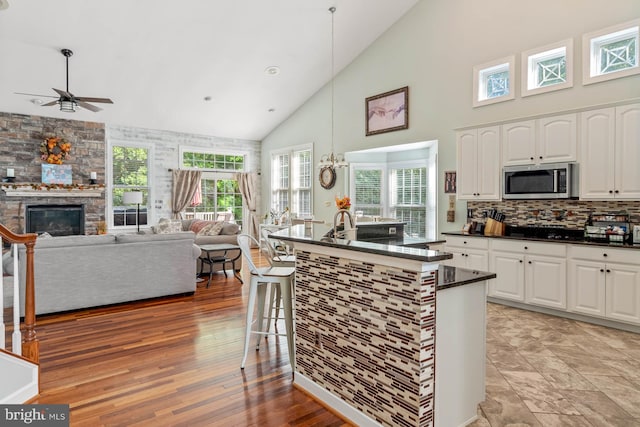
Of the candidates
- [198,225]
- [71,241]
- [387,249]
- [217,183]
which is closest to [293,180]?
[217,183]

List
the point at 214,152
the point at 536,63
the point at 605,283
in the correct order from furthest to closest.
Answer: the point at 214,152 < the point at 536,63 < the point at 605,283

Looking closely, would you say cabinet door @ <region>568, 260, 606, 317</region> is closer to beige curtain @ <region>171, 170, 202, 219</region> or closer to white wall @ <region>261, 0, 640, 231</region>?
white wall @ <region>261, 0, 640, 231</region>

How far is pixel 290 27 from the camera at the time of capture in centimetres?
608

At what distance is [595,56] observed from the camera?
4266 mm

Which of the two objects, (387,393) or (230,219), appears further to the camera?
(230,219)

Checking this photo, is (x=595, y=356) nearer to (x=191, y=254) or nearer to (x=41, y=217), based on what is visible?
(x=191, y=254)

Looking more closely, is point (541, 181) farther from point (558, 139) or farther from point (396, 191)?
point (396, 191)

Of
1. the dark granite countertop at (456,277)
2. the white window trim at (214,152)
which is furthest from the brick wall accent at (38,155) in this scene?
the dark granite countertop at (456,277)

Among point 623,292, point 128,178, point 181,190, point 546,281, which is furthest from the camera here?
point 181,190

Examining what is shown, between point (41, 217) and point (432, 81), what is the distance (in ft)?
25.2

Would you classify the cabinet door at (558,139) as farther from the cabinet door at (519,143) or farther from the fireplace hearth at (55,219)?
the fireplace hearth at (55,219)

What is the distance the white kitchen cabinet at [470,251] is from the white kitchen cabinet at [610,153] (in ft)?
4.01

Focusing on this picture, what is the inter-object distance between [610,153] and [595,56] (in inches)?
47.9

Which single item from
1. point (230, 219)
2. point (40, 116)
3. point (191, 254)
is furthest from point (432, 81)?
point (40, 116)
